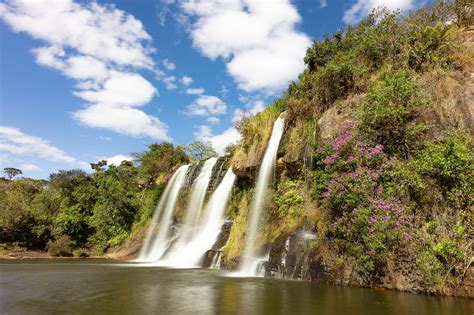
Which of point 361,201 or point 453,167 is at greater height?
point 453,167

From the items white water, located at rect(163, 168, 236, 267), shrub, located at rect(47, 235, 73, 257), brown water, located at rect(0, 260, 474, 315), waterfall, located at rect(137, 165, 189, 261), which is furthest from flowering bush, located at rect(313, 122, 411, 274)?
shrub, located at rect(47, 235, 73, 257)

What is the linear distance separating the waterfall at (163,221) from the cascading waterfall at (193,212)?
163 cm

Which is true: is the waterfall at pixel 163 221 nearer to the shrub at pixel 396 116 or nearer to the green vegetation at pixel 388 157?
the green vegetation at pixel 388 157

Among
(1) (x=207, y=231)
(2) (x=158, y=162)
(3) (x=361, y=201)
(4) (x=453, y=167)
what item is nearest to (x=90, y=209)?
(2) (x=158, y=162)

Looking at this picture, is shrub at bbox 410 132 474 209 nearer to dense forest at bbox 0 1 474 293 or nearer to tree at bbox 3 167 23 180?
dense forest at bbox 0 1 474 293

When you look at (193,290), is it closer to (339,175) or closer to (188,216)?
(339,175)

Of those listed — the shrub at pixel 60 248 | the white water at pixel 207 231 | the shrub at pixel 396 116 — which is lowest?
the shrub at pixel 60 248

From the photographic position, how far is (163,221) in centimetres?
2512

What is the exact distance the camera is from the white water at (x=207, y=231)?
1878 centimetres

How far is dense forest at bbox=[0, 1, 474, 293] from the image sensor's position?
9508mm

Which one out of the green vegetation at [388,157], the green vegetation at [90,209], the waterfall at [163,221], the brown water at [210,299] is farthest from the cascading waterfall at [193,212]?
the brown water at [210,299]

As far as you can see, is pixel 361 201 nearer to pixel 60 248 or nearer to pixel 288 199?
pixel 288 199

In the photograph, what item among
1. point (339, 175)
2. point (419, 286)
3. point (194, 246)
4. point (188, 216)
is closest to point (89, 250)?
point (188, 216)

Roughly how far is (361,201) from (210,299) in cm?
550
